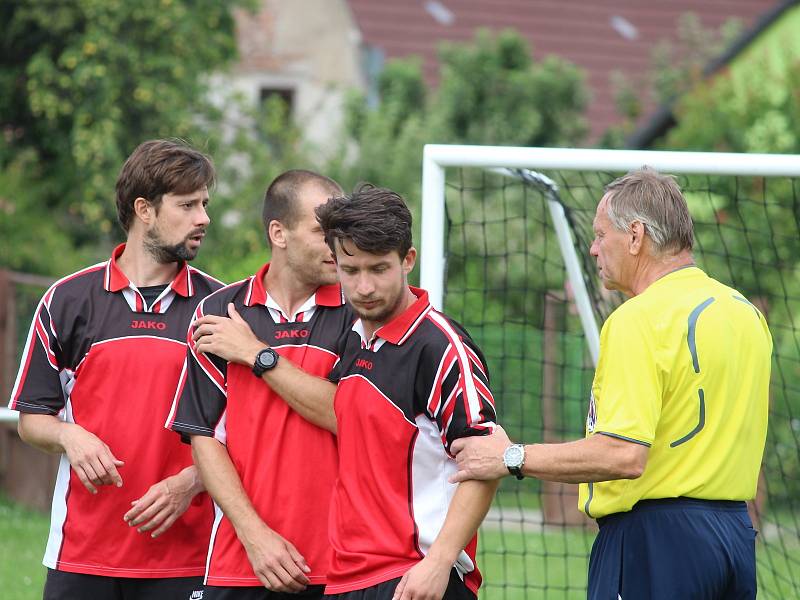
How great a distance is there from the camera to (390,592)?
346cm

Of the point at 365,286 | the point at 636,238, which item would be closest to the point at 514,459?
the point at 365,286

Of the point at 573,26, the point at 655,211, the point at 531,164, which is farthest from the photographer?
the point at 573,26

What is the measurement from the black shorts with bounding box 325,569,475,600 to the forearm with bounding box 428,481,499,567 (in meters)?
0.16

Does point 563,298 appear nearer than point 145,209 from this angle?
No

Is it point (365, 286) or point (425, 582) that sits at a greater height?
point (365, 286)

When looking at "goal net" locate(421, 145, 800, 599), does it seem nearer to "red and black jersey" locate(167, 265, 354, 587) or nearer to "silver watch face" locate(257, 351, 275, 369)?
"red and black jersey" locate(167, 265, 354, 587)

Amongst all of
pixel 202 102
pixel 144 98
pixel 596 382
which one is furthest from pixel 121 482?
pixel 202 102

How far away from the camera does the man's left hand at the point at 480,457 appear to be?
344cm

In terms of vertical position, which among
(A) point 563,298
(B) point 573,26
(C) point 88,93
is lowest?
(A) point 563,298

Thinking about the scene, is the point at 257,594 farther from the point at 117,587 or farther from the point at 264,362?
the point at 264,362

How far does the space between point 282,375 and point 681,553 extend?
1.37m

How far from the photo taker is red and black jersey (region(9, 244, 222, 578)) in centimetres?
Answer: 423

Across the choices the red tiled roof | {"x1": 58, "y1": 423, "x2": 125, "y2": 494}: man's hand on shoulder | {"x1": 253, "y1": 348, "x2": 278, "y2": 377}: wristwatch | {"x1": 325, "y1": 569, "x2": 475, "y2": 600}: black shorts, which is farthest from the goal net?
the red tiled roof

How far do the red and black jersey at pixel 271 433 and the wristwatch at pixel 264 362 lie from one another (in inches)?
3.9
